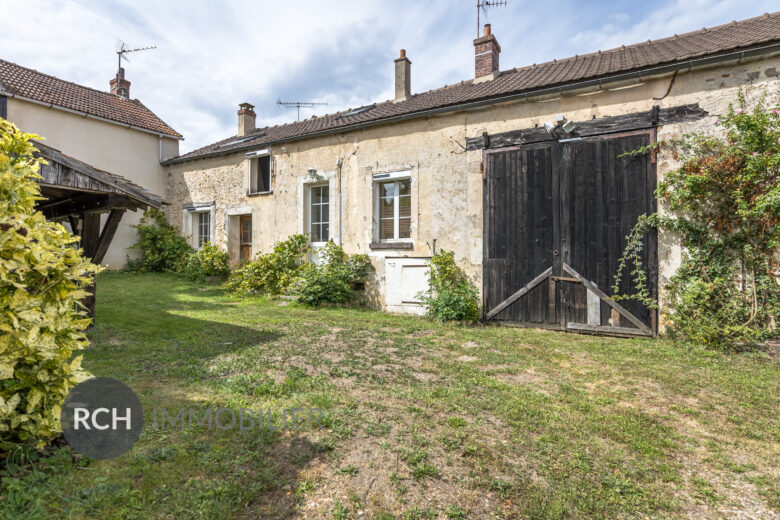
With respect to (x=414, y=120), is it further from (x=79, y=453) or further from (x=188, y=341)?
(x=79, y=453)

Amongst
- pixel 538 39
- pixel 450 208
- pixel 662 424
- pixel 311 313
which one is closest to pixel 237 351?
pixel 311 313

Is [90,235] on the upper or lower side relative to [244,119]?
lower

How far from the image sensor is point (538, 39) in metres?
8.39

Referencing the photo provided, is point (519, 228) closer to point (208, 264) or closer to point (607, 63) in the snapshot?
point (607, 63)

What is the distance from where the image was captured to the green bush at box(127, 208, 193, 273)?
39.2 feet

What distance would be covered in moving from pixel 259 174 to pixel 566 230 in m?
8.16

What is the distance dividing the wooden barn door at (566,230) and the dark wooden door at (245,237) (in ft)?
24.1

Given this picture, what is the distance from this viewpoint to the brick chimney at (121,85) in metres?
14.3

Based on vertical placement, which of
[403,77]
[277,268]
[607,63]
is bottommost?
[277,268]

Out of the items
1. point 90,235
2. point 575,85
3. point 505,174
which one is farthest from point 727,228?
point 90,235

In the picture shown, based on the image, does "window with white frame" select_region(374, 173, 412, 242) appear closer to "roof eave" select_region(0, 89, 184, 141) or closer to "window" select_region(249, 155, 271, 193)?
"window" select_region(249, 155, 271, 193)

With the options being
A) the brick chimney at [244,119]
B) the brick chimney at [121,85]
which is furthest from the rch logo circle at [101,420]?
the brick chimney at [121,85]

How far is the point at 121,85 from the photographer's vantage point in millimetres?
14359

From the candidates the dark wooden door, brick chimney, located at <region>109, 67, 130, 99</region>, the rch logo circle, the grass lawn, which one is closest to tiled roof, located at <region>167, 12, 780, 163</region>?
the dark wooden door
